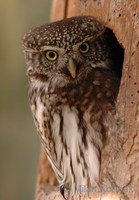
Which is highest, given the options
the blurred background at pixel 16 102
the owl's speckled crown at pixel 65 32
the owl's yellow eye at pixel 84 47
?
the owl's speckled crown at pixel 65 32

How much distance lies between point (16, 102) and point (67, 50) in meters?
2.69

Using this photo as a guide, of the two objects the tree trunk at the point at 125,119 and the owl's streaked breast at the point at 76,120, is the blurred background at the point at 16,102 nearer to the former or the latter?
the owl's streaked breast at the point at 76,120

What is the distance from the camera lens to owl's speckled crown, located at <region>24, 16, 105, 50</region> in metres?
3.41

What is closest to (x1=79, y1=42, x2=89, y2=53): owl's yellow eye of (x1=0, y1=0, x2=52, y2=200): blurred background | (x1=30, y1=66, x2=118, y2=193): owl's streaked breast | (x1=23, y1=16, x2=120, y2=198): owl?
(x1=23, y1=16, x2=120, y2=198): owl

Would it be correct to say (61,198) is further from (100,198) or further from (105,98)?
(105,98)

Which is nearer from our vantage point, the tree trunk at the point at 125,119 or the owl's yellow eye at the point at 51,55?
the tree trunk at the point at 125,119

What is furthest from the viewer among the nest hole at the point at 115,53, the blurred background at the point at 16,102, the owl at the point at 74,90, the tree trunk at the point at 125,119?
the blurred background at the point at 16,102

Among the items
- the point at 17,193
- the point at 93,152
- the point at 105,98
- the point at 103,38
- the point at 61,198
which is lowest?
the point at 17,193

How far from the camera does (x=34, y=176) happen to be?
5992mm

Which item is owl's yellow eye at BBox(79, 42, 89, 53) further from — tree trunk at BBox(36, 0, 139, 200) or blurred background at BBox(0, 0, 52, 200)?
blurred background at BBox(0, 0, 52, 200)

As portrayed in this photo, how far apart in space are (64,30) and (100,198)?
0.87 meters

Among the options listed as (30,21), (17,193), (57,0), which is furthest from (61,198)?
(30,21)

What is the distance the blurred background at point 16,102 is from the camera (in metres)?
5.93

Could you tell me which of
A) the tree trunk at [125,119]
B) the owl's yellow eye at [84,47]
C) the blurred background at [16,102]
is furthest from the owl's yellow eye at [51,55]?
the blurred background at [16,102]
